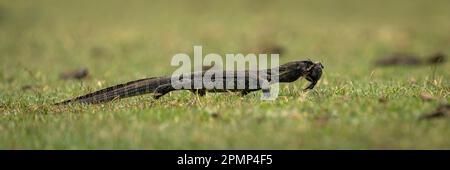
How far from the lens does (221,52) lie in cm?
2634

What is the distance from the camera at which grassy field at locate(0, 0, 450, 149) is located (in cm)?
885

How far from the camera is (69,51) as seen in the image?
25.9 m

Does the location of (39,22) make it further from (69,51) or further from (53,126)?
(53,126)

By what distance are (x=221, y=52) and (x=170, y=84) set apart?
568 inches

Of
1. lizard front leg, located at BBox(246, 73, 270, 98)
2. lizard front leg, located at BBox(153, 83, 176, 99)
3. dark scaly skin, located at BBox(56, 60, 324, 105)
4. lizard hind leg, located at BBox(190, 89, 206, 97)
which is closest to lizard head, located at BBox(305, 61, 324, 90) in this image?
dark scaly skin, located at BBox(56, 60, 324, 105)

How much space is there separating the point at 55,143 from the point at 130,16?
26507mm

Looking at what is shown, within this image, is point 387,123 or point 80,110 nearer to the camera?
point 387,123

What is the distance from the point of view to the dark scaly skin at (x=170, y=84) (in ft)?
38.4

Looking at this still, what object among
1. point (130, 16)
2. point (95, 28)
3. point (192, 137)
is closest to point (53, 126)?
point (192, 137)
